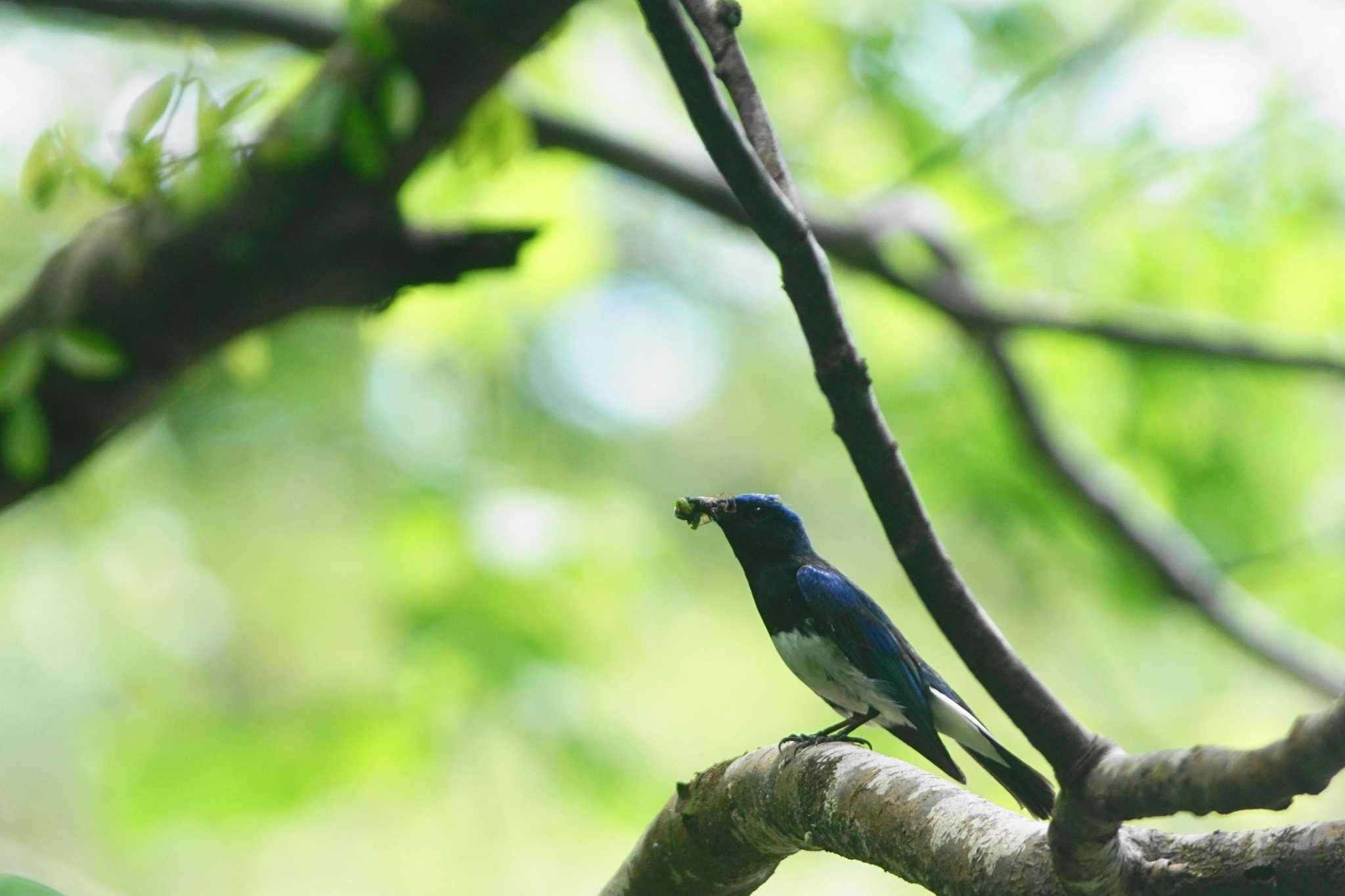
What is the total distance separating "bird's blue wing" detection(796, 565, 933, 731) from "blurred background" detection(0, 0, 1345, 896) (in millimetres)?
1632

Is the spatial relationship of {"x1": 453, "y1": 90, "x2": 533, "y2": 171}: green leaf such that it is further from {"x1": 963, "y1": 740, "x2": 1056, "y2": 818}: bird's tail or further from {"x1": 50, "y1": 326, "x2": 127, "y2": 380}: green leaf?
{"x1": 963, "y1": 740, "x2": 1056, "y2": 818}: bird's tail

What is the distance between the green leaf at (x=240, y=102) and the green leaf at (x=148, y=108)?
0.12 metres

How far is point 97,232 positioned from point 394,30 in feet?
3.93

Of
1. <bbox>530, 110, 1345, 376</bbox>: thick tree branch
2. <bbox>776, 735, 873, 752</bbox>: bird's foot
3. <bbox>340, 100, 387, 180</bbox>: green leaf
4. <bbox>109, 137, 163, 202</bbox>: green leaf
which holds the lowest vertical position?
<bbox>776, 735, 873, 752</bbox>: bird's foot

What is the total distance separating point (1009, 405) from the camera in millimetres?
5621

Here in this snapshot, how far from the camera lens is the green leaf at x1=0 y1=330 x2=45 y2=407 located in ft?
9.32

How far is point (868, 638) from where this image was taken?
3.09m

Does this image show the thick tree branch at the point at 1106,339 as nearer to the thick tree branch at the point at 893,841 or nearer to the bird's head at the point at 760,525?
the bird's head at the point at 760,525

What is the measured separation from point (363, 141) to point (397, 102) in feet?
0.45

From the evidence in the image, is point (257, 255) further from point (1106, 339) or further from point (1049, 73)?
point (1106, 339)

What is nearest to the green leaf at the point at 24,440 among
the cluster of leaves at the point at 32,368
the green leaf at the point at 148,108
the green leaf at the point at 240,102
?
the cluster of leaves at the point at 32,368

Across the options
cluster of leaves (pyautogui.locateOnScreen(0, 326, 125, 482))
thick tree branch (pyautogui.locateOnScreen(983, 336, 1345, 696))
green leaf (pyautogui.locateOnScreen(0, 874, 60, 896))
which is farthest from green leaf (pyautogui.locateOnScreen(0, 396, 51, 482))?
thick tree branch (pyautogui.locateOnScreen(983, 336, 1345, 696))

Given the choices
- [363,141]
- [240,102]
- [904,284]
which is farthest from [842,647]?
[904,284]

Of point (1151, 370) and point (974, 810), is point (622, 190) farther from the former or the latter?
point (974, 810)
